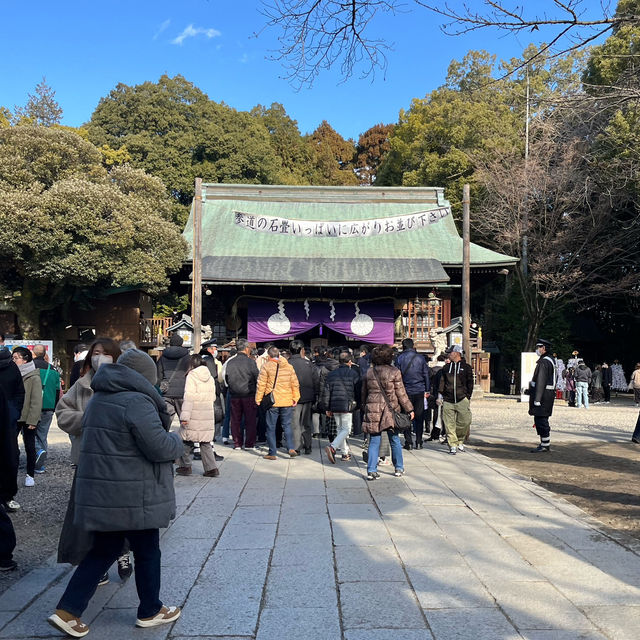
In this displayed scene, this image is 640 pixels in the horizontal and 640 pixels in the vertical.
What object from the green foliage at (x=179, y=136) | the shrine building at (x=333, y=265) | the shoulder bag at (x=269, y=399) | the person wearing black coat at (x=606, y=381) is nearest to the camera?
the shoulder bag at (x=269, y=399)

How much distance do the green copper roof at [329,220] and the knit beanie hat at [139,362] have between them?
1616 cm

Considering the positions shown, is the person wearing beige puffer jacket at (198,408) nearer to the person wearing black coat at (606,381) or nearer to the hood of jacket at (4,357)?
the hood of jacket at (4,357)

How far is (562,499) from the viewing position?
21.4 ft

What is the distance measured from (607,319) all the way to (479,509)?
1040 inches

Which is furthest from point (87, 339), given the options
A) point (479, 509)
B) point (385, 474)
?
point (479, 509)

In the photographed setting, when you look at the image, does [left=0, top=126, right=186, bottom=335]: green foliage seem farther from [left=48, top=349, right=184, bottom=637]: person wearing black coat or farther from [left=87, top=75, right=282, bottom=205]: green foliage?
[left=48, top=349, right=184, bottom=637]: person wearing black coat

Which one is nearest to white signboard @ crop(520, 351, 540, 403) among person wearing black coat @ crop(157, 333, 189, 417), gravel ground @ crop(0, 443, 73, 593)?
person wearing black coat @ crop(157, 333, 189, 417)

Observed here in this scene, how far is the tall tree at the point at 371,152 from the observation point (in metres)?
44.8

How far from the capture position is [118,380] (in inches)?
125

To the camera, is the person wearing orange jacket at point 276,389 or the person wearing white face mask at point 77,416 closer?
the person wearing white face mask at point 77,416

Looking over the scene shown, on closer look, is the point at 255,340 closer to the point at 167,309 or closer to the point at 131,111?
the point at 167,309

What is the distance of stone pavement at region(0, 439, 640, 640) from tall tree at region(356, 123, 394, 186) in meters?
40.4

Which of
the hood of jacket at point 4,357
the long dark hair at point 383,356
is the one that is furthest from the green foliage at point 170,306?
the hood of jacket at point 4,357

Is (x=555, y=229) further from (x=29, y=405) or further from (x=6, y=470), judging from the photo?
(x=6, y=470)
